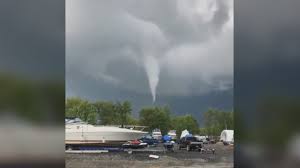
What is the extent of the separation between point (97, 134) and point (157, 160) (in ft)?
8.28

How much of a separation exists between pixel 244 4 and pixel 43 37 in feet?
4.26

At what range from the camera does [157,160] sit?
10.6 metres

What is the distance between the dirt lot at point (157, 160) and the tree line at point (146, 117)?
624 millimetres

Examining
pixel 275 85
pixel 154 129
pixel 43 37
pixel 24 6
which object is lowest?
pixel 154 129

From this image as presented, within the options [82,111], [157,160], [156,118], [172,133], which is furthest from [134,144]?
[157,160]

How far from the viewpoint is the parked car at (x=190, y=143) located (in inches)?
499

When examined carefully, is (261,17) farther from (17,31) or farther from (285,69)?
(17,31)

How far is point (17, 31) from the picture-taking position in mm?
2340

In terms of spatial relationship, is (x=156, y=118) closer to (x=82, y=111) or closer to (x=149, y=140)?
(x=149, y=140)

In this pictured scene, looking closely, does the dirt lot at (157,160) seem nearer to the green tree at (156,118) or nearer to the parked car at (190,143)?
the parked car at (190,143)

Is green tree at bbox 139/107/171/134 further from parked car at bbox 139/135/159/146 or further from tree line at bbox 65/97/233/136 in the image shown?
parked car at bbox 139/135/159/146

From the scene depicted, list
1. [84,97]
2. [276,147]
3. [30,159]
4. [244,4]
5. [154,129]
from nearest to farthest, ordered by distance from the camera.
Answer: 1. [30,159]
2. [276,147]
3. [244,4]
4. [84,97]
5. [154,129]

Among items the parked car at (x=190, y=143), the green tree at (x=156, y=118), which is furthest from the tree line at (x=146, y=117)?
the parked car at (x=190, y=143)

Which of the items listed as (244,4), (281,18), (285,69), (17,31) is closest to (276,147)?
(285,69)
